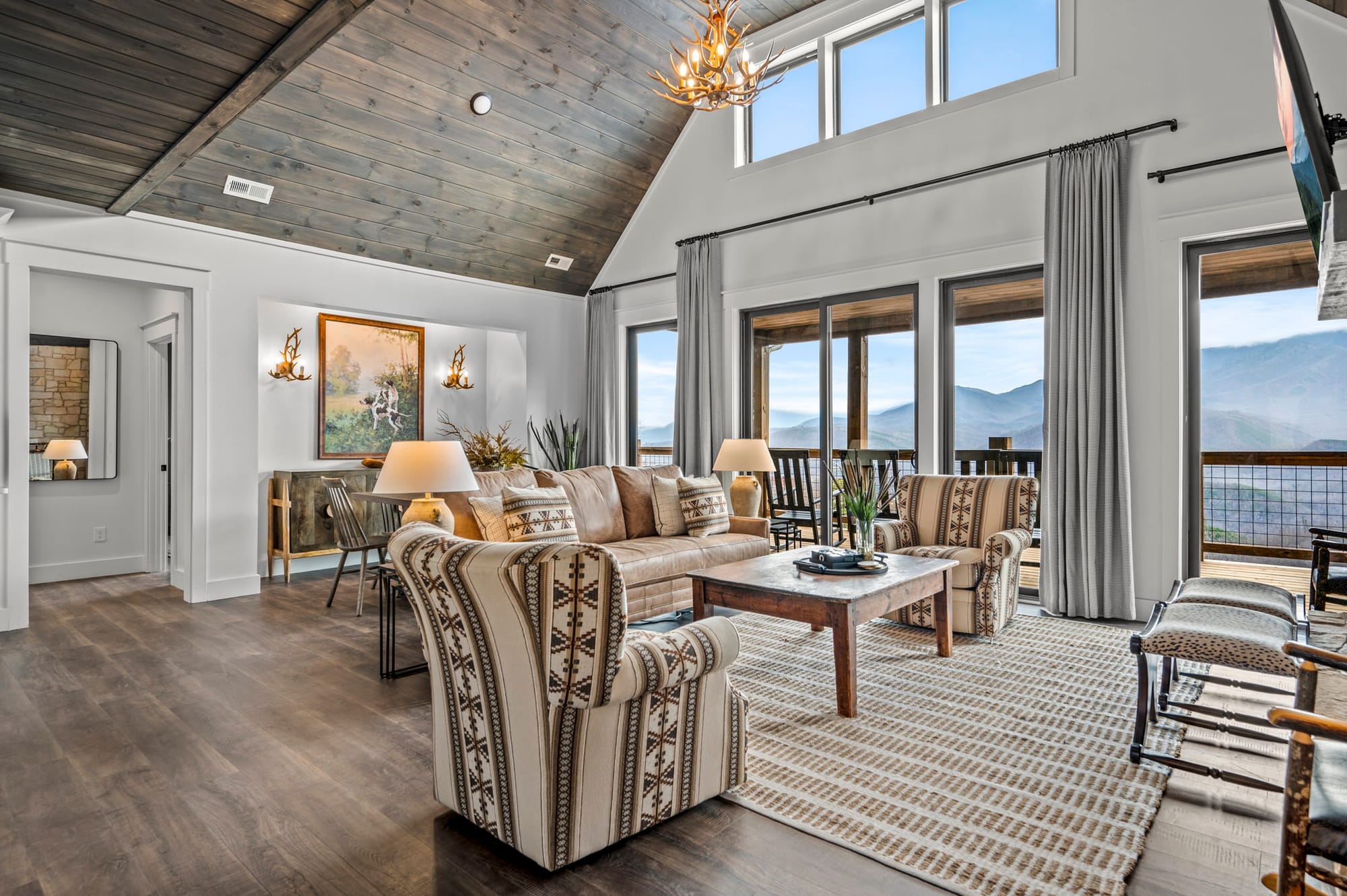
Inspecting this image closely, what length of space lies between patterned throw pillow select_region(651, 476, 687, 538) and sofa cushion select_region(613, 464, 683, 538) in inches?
2.1

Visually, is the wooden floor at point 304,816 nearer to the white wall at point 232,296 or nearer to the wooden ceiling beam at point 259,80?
the white wall at point 232,296

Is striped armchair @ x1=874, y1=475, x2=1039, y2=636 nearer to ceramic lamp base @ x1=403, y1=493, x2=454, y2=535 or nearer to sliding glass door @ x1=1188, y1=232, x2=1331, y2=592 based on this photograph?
sliding glass door @ x1=1188, y1=232, x2=1331, y2=592

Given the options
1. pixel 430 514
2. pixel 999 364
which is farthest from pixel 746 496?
pixel 430 514

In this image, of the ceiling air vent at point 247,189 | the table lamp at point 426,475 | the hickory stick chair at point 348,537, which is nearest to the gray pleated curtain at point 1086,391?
the table lamp at point 426,475

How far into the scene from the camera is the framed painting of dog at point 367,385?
6.97 meters

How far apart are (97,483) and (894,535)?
21.3 ft

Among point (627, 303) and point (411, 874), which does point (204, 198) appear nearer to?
point (627, 303)

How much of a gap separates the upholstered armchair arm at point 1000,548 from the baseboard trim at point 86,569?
271 inches

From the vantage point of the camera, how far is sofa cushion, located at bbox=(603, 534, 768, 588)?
4505mm

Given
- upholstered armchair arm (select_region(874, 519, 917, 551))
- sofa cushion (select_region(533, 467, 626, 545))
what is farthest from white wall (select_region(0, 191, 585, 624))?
upholstered armchair arm (select_region(874, 519, 917, 551))

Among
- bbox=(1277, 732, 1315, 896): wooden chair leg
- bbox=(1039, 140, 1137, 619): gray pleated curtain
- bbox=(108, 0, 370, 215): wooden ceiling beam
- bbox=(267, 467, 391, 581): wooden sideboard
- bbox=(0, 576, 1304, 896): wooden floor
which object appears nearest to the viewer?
bbox=(1277, 732, 1315, 896): wooden chair leg

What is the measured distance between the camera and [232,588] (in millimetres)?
5695

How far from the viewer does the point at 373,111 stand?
533 cm

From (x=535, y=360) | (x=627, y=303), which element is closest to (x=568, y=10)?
(x=627, y=303)
